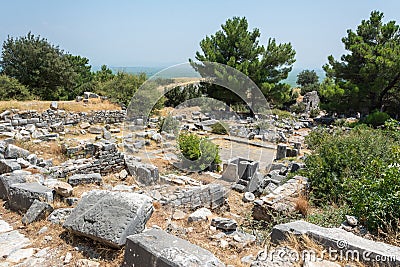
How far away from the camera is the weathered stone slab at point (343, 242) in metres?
2.75

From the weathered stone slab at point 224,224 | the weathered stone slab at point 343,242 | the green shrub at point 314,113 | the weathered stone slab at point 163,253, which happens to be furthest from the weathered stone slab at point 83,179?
the green shrub at point 314,113

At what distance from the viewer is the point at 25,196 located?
437 cm

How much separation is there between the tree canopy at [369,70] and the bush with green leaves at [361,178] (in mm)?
11825

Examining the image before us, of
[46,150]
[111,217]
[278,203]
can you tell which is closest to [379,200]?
[278,203]

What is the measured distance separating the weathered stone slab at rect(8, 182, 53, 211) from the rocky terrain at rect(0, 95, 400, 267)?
1 cm

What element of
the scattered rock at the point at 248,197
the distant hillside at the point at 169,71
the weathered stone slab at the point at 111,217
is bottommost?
the scattered rock at the point at 248,197

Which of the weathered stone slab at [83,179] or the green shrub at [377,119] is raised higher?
the green shrub at [377,119]

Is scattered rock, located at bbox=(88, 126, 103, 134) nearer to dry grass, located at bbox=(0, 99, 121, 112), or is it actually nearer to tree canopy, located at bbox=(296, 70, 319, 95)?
dry grass, located at bbox=(0, 99, 121, 112)

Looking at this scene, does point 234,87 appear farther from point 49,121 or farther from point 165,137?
point 49,121

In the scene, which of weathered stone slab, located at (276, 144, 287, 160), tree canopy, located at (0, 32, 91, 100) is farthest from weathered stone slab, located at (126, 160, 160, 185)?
tree canopy, located at (0, 32, 91, 100)

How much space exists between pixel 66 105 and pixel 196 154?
312 inches

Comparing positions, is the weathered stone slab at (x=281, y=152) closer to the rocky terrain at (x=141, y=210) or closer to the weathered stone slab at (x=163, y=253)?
the rocky terrain at (x=141, y=210)

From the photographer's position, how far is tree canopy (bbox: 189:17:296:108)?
63.0ft

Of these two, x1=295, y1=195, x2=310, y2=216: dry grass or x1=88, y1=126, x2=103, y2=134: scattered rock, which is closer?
x1=295, y1=195, x2=310, y2=216: dry grass
